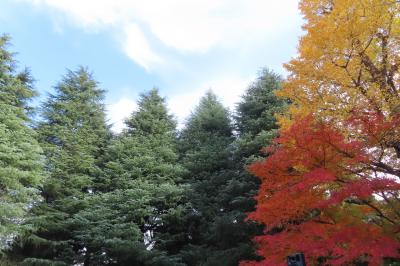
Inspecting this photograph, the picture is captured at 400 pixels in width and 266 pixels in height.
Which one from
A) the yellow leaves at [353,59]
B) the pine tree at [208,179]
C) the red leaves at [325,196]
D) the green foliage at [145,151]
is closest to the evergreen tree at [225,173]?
the pine tree at [208,179]

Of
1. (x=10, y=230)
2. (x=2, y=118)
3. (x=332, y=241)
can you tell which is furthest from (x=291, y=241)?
(x=2, y=118)

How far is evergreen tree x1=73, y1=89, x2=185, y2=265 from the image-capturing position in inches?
740

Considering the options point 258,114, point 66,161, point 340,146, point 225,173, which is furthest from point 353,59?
point 66,161

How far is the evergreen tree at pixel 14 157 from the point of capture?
15773mm

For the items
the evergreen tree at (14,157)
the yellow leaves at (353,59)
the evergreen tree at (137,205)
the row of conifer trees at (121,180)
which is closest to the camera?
the yellow leaves at (353,59)

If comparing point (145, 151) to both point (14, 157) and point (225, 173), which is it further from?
point (14, 157)

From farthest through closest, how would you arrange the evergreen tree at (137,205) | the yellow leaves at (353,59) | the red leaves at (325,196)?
the evergreen tree at (137,205) → the yellow leaves at (353,59) → the red leaves at (325,196)

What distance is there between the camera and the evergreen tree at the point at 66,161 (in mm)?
19188

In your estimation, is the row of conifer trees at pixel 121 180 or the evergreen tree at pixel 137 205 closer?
the row of conifer trees at pixel 121 180

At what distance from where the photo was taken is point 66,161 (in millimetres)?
21312

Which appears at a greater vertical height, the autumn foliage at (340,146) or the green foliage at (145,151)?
the green foliage at (145,151)

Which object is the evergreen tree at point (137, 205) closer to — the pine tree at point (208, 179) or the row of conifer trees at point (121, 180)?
the row of conifer trees at point (121, 180)

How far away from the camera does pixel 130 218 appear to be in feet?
67.1

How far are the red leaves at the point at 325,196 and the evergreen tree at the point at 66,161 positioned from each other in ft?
40.5
